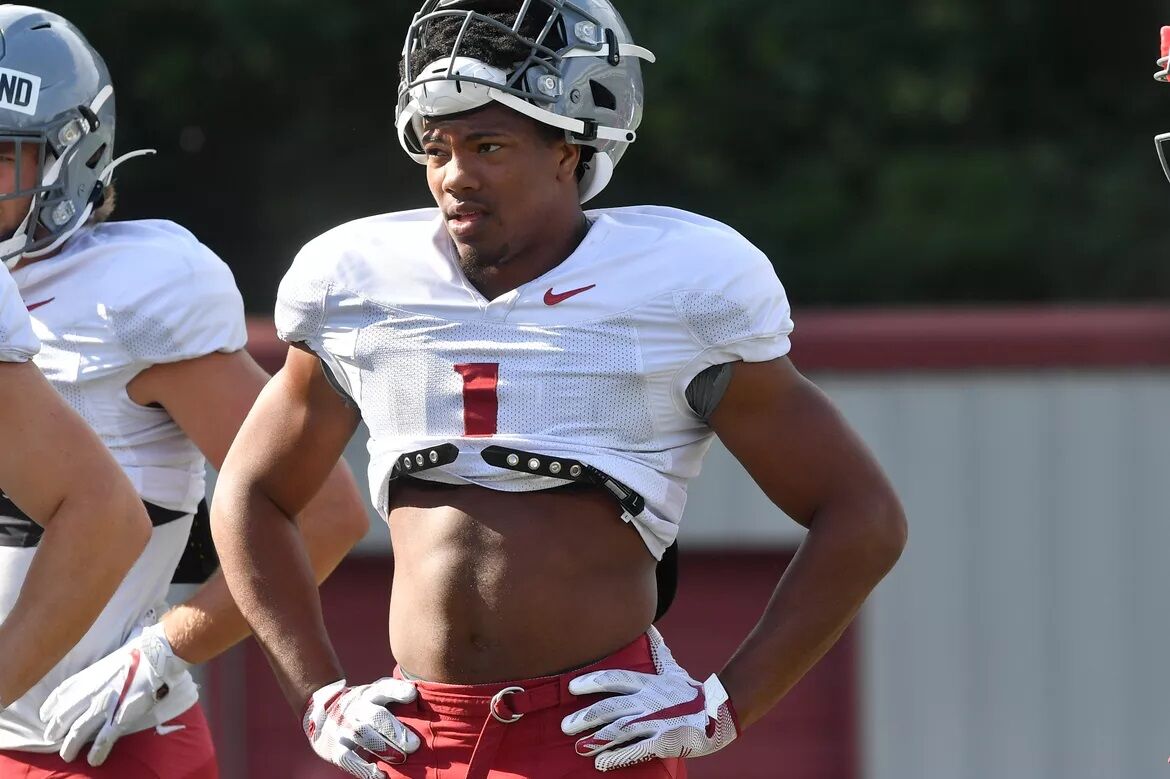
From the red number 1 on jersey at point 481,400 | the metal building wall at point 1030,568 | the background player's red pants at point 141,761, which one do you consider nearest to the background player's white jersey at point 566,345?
the red number 1 on jersey at point 481,400

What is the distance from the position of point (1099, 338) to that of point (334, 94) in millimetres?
6458

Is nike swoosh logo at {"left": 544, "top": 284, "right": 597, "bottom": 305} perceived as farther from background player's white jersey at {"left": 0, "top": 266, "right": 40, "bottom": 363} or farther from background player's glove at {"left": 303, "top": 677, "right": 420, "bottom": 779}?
background player's white jersey at {"left": 0, "top": 266, "right": 40, "bottom": 363}

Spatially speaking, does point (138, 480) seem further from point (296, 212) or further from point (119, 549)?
point (296, 212)

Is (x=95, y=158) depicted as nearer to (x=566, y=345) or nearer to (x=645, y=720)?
(x=566, y=345)

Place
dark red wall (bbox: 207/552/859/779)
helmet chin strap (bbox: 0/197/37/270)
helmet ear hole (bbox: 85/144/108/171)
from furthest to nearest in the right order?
dark red wall (bbox: 207/552/859/779) < helmet ear hole (bbox: 85/144/108/171) < helmet chin strap (bbox: 0/197/37/270)

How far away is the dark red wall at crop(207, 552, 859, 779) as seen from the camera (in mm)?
5910

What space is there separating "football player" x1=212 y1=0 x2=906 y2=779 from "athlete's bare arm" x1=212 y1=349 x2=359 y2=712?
0.24ft

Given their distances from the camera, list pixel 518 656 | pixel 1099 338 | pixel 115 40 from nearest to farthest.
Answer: pixel 518 656 < pixel 1099 338 < pixel 115 40

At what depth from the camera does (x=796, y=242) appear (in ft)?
35.7

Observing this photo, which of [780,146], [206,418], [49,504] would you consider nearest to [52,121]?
[206,418]

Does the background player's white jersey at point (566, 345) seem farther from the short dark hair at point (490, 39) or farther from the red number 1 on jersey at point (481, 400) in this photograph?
the short dark hair at point (490, 39)

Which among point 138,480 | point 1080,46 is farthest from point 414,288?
point 1080,46

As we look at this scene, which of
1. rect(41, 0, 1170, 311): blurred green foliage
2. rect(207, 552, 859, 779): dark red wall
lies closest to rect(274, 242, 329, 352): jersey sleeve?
rect(207, 552, 859, 779): dark red wall

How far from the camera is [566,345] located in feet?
7.88
